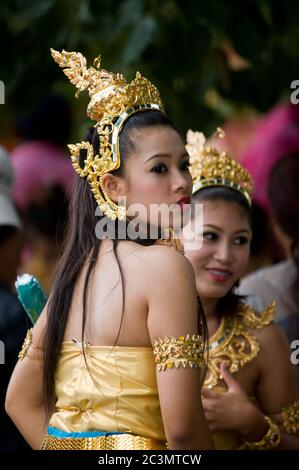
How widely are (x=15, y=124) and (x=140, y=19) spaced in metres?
3.02

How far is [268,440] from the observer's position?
375cm

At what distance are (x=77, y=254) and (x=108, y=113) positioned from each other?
43cm

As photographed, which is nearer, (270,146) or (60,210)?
(60,210)

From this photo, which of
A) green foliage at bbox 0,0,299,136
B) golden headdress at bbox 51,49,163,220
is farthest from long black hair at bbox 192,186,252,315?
green foliage at bbox 0,0,299,136

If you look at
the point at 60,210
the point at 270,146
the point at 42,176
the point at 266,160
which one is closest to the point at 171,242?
the point at 60,210

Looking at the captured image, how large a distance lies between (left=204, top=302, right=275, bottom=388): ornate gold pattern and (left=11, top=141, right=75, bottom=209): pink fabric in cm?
366

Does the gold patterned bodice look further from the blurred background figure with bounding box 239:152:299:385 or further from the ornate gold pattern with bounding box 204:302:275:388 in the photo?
the blurred background figure with bounding box 239:152:299:385

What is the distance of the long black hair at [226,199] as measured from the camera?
12.9 feet

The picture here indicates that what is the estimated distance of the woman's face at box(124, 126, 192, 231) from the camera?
315 cm

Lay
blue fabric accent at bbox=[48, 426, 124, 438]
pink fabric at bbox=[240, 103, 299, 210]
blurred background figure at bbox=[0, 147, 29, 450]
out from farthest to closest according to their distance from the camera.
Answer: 1. pink fabric at bbox=[240, 103, 299, 210]
2. blurred background figure at bbox=[0, 147, 29, 450]
3. blue fabric accent at bbox=[48, 426, 124, 438]

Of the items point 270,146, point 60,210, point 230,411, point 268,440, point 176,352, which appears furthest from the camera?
point 270,146

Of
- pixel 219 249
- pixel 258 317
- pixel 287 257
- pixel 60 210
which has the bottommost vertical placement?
pixel 258 317

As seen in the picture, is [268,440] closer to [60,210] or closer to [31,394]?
[31,394]

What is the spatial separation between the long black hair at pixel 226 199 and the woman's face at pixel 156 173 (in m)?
0.71
